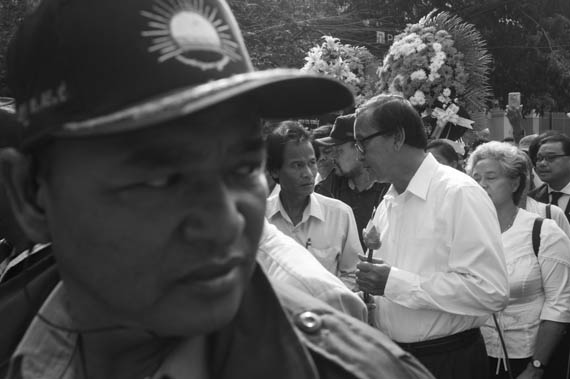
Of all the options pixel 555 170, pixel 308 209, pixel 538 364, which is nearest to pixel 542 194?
pixel 555 170

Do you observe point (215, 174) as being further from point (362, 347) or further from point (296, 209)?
point (296, 209)

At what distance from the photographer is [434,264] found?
4.09 meters

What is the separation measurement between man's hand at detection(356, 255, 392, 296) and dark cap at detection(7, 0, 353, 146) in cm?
284

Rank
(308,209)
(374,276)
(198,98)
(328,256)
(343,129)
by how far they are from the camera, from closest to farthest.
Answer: (198,98) < (374,276) < (328,256) < (308,209) < (343,129)

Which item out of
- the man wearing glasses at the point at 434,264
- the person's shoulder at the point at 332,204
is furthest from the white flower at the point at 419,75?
the man wearing glasses at the point at 434,264

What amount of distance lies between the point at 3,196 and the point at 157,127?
165cm

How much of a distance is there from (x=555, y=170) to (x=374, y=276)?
322 cm

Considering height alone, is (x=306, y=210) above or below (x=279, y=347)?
below

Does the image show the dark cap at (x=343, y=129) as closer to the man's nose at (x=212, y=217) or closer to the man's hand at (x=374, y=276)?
the man's hand at (x=374, y=276)

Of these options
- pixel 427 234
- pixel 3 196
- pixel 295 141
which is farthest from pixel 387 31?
pixel 3 196

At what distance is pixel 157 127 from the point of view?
1.16m

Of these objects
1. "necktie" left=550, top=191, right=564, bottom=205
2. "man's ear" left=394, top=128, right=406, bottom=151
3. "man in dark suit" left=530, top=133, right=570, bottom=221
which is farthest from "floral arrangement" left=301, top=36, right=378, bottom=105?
"man's ear" left=394, top=128, right=406, bottom=151

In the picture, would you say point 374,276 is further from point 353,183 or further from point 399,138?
point 353,183

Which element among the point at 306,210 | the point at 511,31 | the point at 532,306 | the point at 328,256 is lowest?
the point at 511,31
